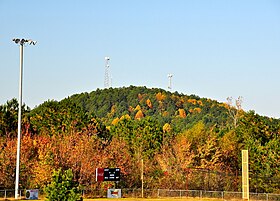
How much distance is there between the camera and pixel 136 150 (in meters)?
83.9

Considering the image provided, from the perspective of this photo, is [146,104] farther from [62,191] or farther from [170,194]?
[62,191]

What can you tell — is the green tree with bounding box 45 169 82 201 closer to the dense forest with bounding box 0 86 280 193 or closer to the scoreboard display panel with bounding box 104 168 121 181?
the scoreboard display panel with bounding box 104 168 121 181

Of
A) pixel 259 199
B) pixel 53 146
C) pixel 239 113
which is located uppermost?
pixel 239 113

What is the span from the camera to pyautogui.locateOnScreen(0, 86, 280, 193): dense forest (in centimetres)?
6956

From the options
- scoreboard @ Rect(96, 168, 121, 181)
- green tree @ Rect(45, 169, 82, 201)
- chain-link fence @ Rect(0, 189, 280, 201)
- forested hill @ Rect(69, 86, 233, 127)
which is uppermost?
forested hill @ Rect(69, 86, 233, 127)

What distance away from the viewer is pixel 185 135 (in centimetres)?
8769

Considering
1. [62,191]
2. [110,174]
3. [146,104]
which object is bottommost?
[62,191]

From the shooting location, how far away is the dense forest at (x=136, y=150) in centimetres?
6956

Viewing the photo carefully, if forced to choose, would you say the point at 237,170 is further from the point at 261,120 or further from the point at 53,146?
the point at 53,146

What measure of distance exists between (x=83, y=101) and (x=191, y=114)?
31389 mm

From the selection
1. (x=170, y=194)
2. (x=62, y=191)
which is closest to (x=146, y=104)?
(x=170, y=194)

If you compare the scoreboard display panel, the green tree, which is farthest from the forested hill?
the green tree

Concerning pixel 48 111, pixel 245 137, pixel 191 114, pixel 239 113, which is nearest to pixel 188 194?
pixel 245 137

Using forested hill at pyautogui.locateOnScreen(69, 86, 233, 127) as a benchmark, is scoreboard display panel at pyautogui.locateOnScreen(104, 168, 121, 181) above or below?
below
